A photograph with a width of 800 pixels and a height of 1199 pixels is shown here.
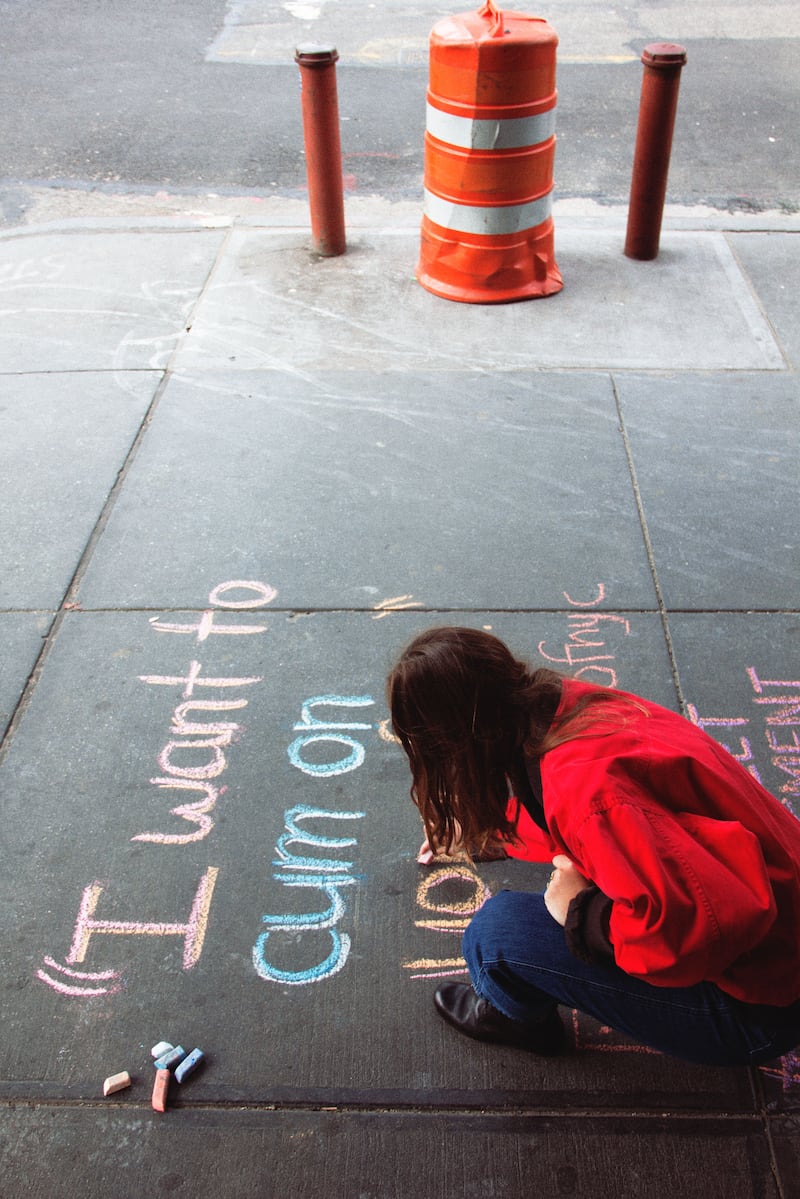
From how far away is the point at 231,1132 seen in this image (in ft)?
6.73

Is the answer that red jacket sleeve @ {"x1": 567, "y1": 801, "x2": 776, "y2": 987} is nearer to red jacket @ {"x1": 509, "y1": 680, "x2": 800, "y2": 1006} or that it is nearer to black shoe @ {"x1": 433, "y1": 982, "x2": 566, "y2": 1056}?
red jacket @ {"x1": 509, "y1": 680, "x2": 800, "y2": 1006}

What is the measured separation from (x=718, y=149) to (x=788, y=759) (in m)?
6.28

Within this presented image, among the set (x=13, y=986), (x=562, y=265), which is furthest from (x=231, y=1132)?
(x=562, y=265)

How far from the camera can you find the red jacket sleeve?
1554mm

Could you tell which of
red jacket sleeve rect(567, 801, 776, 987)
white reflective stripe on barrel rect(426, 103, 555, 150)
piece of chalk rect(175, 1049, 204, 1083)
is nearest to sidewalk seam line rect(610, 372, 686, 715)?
white reflective stripe on barrel rect(426, 103, 555, 150)

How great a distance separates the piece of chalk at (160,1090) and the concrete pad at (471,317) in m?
3.25

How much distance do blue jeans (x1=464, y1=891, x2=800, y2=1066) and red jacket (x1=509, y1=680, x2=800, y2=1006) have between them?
0.08m

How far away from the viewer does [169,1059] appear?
84.4 inches

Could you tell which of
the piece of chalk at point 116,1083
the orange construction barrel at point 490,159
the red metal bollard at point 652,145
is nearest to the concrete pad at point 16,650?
the piece of chalk at point 116,1083

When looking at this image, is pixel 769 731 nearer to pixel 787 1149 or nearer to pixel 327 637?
pixel 787 1149

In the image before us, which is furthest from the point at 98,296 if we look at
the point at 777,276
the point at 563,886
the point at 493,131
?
the point at 563,886

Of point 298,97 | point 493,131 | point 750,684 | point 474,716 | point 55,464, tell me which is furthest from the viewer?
point 298,97

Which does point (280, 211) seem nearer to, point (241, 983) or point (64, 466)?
point (64, 466)

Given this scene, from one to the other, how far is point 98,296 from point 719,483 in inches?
130
